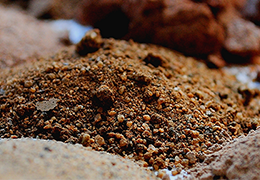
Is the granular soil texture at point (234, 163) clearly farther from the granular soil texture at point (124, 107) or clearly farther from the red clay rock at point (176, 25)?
the red clay rock at point (176, 25)

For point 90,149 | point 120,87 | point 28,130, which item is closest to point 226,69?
point 120,87

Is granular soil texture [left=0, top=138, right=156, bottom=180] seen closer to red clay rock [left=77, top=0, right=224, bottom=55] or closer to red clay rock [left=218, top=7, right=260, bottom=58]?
red clay rock [left=77, top=0, right=224, bottom=55]

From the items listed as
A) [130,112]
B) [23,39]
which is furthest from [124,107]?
[23,39]

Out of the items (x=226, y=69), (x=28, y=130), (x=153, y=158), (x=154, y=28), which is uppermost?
(x=154, y=28)

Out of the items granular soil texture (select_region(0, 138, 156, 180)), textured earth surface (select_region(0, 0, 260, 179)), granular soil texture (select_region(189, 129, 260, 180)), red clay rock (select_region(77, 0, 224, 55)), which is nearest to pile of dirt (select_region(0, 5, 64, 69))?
textured earth surface (select_region(0, 0, 260, 179))

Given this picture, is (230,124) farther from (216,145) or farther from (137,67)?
(137,67)

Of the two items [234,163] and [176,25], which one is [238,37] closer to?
[176,25]
